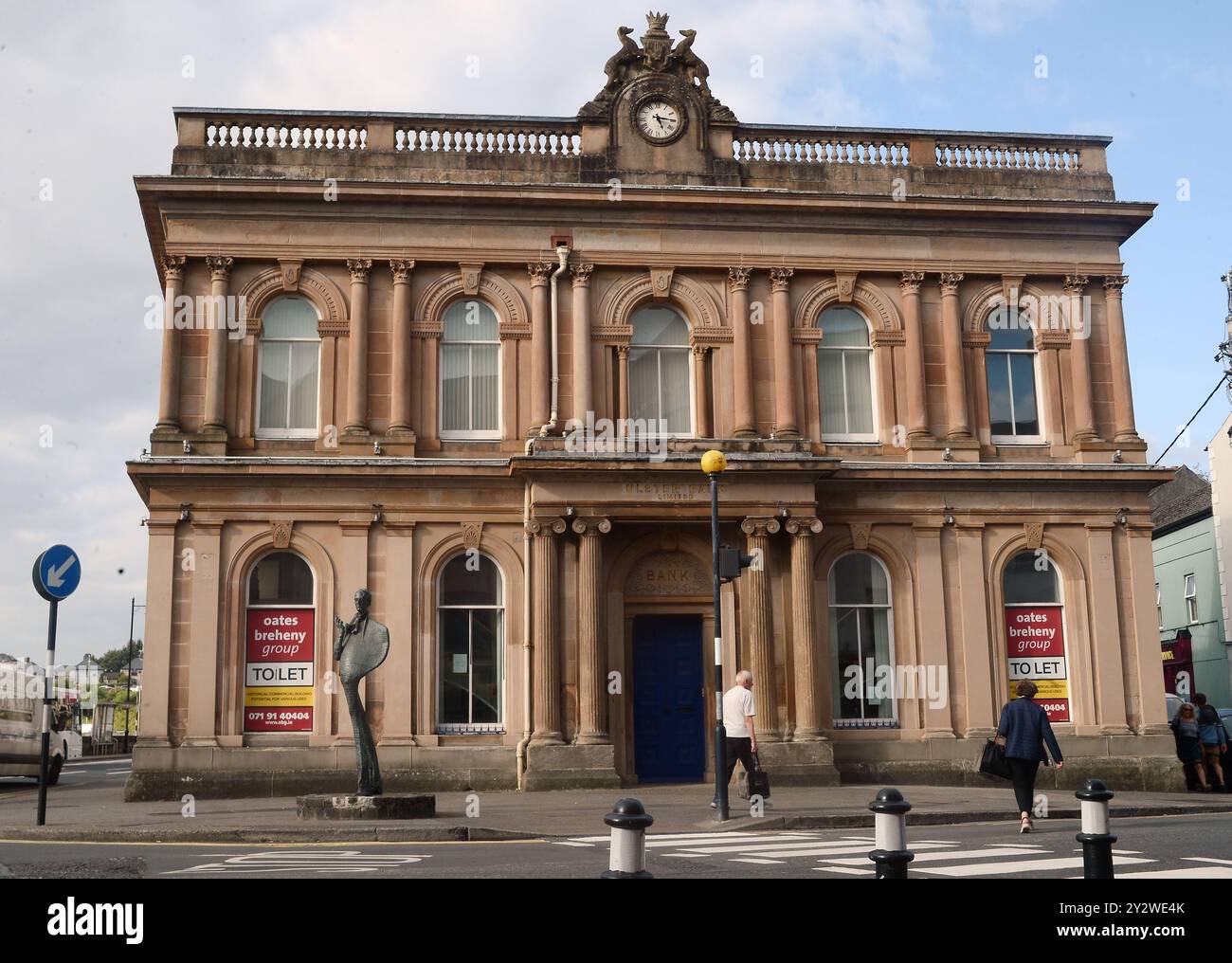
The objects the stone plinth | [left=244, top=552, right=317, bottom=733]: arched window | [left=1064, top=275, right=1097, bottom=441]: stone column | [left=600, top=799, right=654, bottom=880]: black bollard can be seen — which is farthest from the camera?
[left=1064, top=275, right=1097, bottom=441]: stone column

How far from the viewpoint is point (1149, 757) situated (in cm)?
2527

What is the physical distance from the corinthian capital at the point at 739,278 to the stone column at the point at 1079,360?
268 inches

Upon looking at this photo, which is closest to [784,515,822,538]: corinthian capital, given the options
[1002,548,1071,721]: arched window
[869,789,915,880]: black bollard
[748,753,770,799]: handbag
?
[1002,548,1071,721]: arched window

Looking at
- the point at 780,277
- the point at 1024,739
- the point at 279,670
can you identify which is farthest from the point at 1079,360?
the point at 279,670

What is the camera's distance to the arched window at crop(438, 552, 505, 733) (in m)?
24.5

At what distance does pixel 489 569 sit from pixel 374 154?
858 centimetres

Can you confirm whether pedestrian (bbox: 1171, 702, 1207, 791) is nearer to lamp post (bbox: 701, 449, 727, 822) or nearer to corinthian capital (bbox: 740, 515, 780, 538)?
corinthian capital (bbox: 740, 515, 780, 538)

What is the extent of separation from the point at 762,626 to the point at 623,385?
554cm

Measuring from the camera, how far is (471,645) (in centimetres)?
2472

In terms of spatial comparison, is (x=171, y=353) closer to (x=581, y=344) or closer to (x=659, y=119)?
(x=581, y=344)

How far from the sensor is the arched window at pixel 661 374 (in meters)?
25.9

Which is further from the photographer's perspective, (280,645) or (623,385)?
(623,385)

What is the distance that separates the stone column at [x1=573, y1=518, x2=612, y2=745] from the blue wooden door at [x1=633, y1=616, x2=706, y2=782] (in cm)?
122
